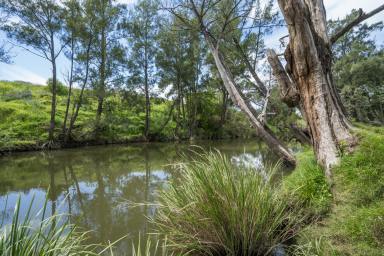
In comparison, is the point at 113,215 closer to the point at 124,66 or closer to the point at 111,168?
the point at 111,168

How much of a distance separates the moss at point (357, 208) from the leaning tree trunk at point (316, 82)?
0.89 feet

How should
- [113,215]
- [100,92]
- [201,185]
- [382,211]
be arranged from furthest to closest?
[100,92] → [113,215] → [201,185] → [382,211]

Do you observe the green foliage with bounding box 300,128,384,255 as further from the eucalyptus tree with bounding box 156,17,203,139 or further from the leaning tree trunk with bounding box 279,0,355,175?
the eucalyptus tree with bounding box 156,17,203,139

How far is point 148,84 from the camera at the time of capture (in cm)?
2305

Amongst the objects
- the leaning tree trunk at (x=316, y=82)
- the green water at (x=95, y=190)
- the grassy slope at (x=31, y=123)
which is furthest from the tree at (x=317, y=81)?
the grassy slope at (x=31, y=123)

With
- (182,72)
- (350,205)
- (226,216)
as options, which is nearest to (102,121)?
(182,72)

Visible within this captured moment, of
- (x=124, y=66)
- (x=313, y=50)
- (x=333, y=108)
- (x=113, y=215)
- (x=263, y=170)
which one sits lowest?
(x=113, y=215)

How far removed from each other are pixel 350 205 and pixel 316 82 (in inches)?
71.3

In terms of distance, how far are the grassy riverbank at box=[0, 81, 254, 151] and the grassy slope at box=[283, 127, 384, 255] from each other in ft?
49.6

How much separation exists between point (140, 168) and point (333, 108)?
731cm

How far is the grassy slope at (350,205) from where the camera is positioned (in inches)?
90.7

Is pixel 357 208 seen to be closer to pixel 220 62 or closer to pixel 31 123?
pixel 220 62

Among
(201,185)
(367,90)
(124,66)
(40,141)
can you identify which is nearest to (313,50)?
(201,185)

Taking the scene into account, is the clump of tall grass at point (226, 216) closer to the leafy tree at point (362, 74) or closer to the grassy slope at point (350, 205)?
the grassy slope at point (350, 205)
